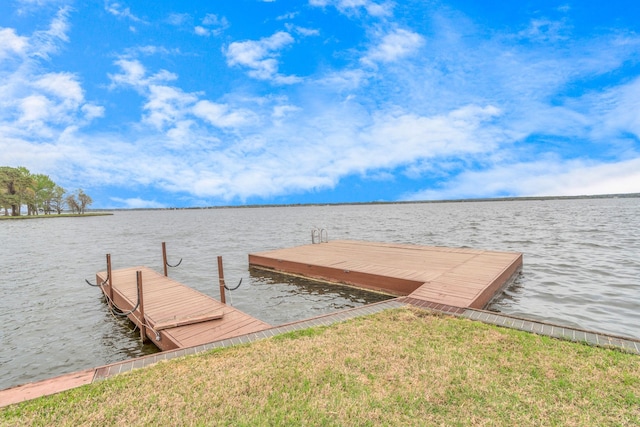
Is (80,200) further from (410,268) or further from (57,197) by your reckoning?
(410,268)

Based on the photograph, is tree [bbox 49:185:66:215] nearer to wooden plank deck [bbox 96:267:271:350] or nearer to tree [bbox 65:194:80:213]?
tree [bbox 65:194:80:213]

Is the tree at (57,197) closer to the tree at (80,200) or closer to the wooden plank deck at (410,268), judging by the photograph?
the tree at (80,200)

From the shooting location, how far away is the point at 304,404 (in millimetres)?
3344

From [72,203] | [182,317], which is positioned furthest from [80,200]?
[182,317]

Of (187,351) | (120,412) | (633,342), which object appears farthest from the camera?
(187,351)

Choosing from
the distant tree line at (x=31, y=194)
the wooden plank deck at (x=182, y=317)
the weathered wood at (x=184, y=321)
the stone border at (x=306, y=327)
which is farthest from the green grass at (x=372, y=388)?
the distant tree line at (x=31, y=194)

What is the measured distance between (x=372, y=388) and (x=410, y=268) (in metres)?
7.55

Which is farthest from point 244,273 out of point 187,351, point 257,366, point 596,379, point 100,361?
point 596,379

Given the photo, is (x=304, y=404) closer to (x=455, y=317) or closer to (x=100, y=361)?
(x=455, y=317)

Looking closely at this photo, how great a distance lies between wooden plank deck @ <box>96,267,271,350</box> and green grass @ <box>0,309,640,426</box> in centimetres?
148

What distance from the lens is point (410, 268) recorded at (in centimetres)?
1073

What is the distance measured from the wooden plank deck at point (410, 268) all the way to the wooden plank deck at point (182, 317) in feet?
14.1

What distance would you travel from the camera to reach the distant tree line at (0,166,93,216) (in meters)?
68.1

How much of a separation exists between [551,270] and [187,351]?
1372 cm
